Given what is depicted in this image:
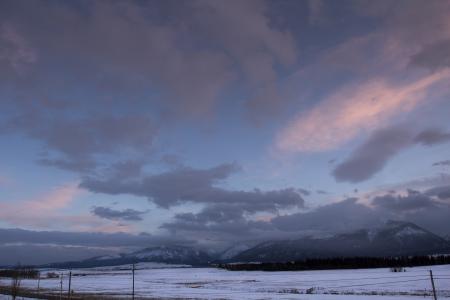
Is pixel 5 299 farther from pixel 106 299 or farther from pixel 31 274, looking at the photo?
pixel 31 274

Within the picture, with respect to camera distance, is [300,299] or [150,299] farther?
Answer: [150,299]

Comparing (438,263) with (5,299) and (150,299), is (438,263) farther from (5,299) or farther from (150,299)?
(5,299)

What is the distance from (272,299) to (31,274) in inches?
6757

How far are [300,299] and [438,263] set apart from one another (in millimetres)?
155183

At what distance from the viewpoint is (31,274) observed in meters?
200

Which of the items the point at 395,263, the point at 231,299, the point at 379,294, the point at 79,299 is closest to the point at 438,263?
the point at 395,263

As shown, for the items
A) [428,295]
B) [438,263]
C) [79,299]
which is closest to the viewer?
[428,295]

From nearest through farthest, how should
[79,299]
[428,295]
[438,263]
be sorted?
[428,295], [79,299], [438,263]

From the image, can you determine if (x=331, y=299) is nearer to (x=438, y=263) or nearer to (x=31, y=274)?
(x=438, y=263)

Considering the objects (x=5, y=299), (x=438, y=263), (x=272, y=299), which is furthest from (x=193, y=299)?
(x=438, y=263)

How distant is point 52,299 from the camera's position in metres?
62.0

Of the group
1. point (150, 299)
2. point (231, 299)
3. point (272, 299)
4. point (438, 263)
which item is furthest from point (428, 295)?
point (438, 263)

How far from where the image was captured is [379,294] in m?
62.7

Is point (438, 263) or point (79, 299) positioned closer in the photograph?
point (79, 299)
